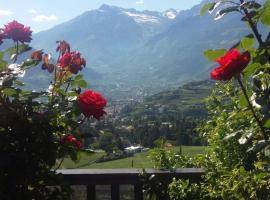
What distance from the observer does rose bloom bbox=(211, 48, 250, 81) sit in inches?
79.0

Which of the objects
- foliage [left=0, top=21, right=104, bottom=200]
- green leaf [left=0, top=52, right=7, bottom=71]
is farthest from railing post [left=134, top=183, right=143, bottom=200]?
green leaf [left=0, top=52, right=7, bottom=71]

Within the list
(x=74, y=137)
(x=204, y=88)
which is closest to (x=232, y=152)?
(x=74, y=137)

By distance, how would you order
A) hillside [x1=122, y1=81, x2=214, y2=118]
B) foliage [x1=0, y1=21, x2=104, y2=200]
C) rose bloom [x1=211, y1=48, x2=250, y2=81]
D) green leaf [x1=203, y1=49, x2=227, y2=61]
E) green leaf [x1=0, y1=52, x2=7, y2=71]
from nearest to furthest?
rose bloom [x1=211, y1=48, x2=250, y2=81] → green leaf [x1=203, y1=49, x2=227, y2=61] → foliage [x1=0, y1=21, x2=104, y2=200] → green leaf [x1=0, y1=52, x2=7, y2=71] → hillside [x1=122, y1=81, x2=214, y2=118]

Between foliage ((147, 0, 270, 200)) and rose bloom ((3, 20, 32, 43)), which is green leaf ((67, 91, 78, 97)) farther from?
foliage ((147, 0, 270, 200))

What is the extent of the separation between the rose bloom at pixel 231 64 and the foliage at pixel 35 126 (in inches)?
34.7

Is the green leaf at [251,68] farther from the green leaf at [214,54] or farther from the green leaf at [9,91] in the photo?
the green leaf at [9,91]

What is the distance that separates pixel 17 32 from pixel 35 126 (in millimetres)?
738

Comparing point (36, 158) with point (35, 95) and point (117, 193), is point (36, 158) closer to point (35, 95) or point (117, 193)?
point (35, 95)

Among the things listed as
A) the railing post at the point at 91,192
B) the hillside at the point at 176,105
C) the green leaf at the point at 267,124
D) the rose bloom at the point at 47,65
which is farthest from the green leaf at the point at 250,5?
the hillside at the point at 176,105

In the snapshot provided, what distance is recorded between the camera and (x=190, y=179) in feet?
12.5

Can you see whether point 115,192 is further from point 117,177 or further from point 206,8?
point 206,8

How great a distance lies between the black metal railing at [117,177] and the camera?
3.80 meters

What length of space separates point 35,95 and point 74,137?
14.1 inches

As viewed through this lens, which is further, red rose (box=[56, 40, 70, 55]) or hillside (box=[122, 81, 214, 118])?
hillside (box=[122, 81, 214, 118])
